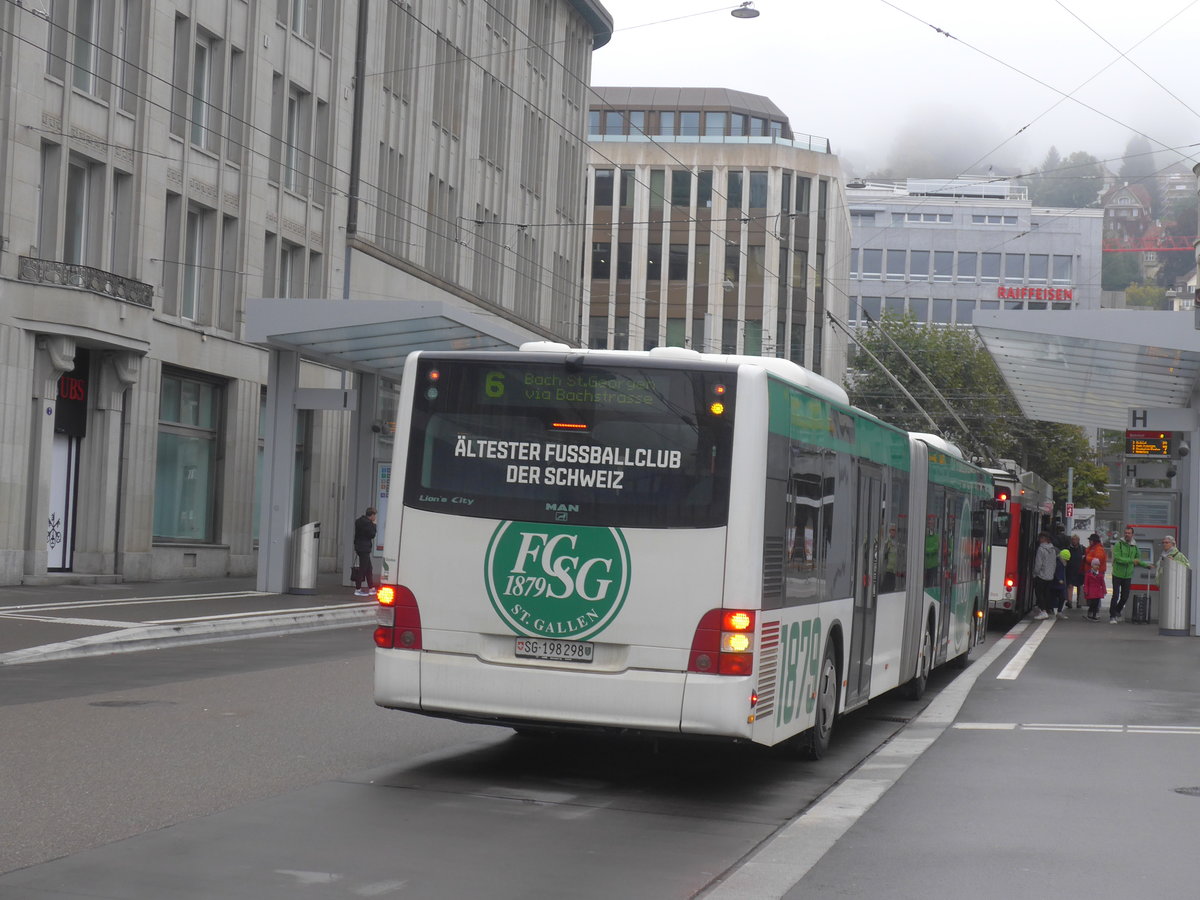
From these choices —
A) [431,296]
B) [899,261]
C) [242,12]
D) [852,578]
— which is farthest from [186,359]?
[899,261]

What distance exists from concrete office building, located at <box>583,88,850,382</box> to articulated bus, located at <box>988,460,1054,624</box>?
148 feet

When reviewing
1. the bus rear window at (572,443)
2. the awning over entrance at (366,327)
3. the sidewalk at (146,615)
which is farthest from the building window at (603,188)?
the bus rear window at (572,443)

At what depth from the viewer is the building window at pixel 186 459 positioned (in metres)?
32.3

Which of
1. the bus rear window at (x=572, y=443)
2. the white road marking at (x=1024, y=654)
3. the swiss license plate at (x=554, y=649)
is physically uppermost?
the bus rear window at (x=572, y=443)

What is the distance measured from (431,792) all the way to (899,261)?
11362 centimetres

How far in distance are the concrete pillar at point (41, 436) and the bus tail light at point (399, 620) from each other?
1900 centimetres

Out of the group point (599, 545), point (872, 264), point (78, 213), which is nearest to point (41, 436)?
point (78, 213)

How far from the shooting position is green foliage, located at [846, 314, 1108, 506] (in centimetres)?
7375

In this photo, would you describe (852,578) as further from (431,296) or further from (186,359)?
(431,296)

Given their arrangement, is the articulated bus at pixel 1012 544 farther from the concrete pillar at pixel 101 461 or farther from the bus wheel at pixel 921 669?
the concrete pillar at pixel 101 461

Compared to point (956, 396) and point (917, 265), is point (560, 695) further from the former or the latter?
point (917, 265)

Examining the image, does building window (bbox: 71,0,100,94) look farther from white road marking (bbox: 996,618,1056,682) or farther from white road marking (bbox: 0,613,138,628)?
white road marking (bbox: 996,618,1056,682)

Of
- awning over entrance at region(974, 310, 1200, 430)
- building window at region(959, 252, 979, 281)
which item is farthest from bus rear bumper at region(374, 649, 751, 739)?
building window at region(959, 252, 979, 281)

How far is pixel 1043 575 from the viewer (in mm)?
33375
